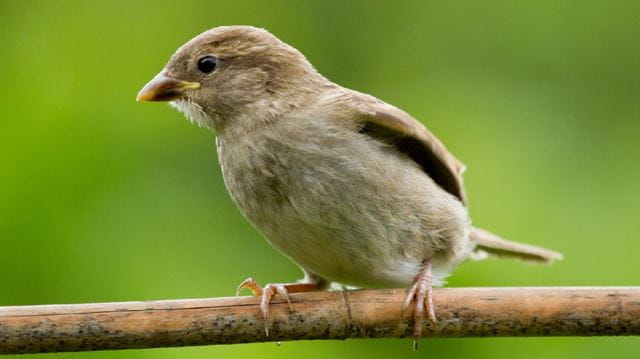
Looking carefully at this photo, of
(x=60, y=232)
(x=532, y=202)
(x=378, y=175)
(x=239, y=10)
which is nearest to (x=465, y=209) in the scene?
(x=532, y=202)

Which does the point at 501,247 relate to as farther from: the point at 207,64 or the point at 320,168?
the point at 207,64

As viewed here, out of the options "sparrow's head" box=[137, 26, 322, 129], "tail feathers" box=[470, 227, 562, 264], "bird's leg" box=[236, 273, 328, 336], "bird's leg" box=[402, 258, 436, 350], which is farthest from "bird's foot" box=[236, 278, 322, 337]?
"tail feathers" box=[470, 227, 562, 264]

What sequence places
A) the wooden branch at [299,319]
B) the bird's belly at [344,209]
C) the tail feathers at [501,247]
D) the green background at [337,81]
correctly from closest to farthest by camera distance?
the wooden branch at [299,319] < the bird's belly at [344,209] < the green background at [337,81] < the tail feathers at [501,247]

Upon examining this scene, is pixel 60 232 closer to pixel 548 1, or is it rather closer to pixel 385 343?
pixel 385 343

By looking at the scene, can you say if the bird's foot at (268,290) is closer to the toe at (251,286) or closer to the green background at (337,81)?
the toe at (251,286)

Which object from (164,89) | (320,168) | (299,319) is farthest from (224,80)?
(299,319)

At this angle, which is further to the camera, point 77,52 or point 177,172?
point 77,52

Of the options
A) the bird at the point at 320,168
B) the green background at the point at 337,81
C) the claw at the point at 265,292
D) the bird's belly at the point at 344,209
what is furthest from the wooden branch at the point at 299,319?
the green background at the point at 337,81
